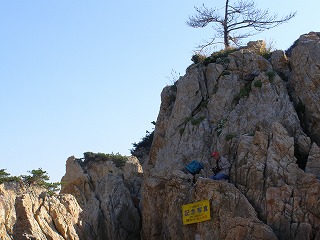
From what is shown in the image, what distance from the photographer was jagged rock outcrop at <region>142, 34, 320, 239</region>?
23953 mm

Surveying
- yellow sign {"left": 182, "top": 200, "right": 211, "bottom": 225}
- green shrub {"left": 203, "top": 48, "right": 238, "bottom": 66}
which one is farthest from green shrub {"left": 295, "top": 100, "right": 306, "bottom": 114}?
yellow sign {"left": 182, "top": 200, "right": 211, "bottom": 225}

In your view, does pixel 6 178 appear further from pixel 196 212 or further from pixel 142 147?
pixel 142 147

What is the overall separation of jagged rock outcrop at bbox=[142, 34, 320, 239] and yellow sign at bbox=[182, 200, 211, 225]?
32 centimetres

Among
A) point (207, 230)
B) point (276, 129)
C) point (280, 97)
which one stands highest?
point (280, 97)

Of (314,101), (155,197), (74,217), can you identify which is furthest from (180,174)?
(74,217)

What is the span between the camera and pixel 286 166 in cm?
2502

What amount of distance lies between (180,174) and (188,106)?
572 centimetres

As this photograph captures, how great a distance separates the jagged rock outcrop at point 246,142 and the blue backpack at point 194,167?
37 centimetres

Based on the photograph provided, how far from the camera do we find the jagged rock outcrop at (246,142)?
78.6 feet

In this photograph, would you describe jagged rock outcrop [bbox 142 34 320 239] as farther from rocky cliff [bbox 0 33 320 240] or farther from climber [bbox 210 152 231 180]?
climber [bbox 210 152 231 180]

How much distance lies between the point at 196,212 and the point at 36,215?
11069 millimetres

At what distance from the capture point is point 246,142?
26.7m

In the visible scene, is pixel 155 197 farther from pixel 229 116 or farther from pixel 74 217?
pixel 74 217

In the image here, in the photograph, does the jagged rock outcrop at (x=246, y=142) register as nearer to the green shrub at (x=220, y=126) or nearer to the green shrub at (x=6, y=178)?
the green shrub at (x=220, y=126)
